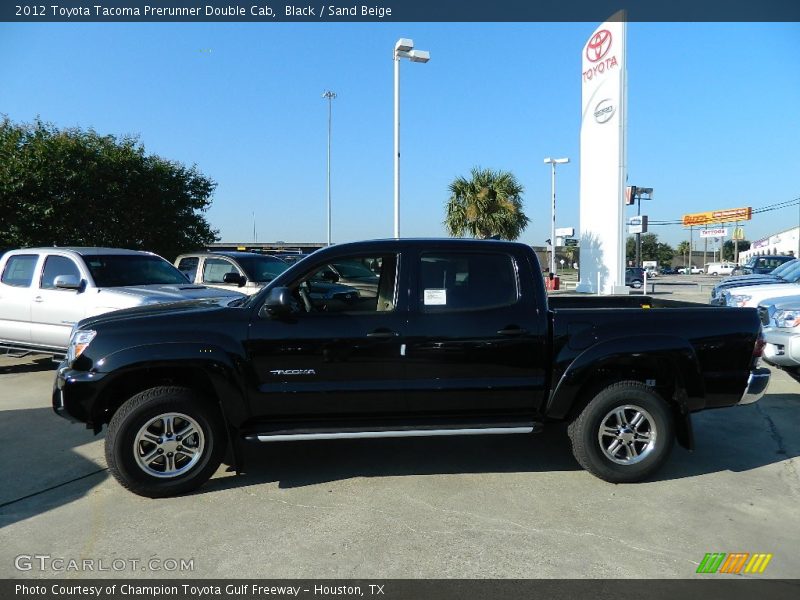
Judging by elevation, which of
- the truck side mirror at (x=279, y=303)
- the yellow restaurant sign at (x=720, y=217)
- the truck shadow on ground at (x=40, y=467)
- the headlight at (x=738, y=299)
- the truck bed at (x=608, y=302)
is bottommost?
the truck shadow on ground at (x=40, y=467)

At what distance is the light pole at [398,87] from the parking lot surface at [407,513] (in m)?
10.8

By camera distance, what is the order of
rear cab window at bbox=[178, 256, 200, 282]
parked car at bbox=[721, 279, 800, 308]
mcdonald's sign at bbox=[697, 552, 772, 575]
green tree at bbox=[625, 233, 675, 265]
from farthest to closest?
green tree at bbox=[625, 233, 675, 265], rear cab window at bbox=[178, 256, 200, 282], parked car at bbox=[721, 279, 800, 308], mcdonald's sign at bbox=[697, 552, 772, 575]

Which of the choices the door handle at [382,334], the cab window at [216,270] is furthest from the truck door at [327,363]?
the cab window at [216,270]

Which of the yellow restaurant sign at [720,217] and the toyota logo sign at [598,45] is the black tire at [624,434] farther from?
the yellow restaurant sign at [720,217]

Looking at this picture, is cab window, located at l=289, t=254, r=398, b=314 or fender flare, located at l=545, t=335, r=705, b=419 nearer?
fender flare, located at l=545, t=335, r=705, b=419

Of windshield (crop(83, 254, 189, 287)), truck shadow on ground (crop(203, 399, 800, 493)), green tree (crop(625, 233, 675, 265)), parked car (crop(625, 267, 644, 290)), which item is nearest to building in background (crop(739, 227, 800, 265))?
green tree (crop(625, 233, 675, 265))

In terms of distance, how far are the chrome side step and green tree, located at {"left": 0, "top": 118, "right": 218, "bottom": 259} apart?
13.2 meters

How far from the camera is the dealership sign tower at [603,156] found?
2106cm

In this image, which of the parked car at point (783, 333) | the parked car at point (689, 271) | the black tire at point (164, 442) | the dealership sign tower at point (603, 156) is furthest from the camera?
the parked car at point (689, 271)

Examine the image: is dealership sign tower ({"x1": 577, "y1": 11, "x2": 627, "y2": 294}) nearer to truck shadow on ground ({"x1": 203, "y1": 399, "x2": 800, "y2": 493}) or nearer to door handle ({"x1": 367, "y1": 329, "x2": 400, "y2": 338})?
truck shadow on ground ({"x1": 203, "y1": 399, "x2": 800, "y2": 493})

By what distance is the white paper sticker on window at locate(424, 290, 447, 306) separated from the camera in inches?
179

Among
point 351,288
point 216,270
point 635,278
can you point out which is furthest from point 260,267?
point 635,278

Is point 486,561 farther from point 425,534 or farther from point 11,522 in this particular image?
point 11,522

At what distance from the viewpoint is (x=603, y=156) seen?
21.8m
